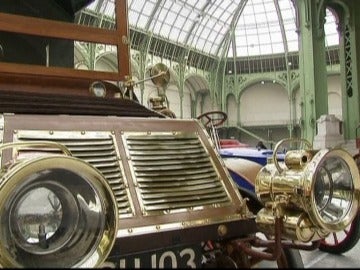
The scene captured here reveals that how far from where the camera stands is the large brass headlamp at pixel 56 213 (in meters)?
1.35

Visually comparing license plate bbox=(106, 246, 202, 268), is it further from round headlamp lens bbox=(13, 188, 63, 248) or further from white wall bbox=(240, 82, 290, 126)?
white wall bbox=(240, 82, 290, 126)

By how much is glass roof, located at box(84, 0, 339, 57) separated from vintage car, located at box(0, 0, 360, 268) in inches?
1084

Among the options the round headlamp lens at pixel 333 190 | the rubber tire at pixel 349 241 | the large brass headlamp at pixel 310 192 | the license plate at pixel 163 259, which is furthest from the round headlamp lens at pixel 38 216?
the rubber tire at pixel 349 241

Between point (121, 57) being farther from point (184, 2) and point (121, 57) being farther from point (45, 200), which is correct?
point (184, 2)

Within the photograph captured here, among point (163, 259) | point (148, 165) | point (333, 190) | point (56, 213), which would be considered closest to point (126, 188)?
A: point (148, 165)

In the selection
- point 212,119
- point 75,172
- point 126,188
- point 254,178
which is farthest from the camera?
point 212,119

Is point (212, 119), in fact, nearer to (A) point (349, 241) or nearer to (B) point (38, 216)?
(A) point (349, 241)

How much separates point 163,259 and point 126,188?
0.33m

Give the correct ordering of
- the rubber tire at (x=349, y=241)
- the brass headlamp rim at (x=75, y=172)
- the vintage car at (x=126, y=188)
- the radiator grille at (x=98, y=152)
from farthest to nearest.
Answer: the rubber tire at (x=349, y=241) → the radiator grille at (x=98, y=152) → the vintage car at (x=126, y=188) → the brass headlamp rim at (x=75, y=172)

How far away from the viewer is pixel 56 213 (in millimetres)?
1523

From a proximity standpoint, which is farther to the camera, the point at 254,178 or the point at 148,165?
the point at 254,178

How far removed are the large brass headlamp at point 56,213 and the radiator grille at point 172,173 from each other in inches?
16.6

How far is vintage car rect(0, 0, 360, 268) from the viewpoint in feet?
4.72

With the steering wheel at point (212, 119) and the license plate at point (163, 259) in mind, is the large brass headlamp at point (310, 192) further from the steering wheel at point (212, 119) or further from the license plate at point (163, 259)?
the steering wheel at point (212, 119)
